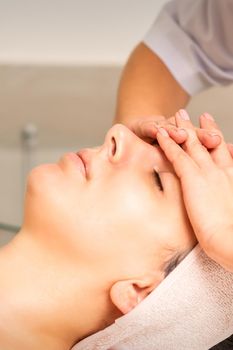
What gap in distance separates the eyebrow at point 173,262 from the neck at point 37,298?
10cm

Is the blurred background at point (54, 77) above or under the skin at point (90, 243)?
above

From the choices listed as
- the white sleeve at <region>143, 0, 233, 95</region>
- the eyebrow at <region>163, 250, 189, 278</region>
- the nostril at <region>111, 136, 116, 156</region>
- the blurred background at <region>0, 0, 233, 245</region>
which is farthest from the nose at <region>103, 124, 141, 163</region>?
the blurred background at <region>0, 0, 233, 245</region>

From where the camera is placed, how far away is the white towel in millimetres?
839

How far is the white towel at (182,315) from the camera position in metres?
0.84

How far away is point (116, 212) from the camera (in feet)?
2.84

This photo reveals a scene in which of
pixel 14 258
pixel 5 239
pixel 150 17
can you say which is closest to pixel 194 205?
pixel 14 258

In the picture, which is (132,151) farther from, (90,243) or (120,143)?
(90,243)

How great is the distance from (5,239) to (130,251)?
30 cm

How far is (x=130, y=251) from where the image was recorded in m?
0.87

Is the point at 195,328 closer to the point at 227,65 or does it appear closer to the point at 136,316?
the point at 136,316

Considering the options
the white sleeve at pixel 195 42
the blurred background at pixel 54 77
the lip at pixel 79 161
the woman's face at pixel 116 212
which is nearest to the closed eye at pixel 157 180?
the woman's face at pixel 116 212

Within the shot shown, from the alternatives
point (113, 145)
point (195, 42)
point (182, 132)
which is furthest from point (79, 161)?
point (195, 42)

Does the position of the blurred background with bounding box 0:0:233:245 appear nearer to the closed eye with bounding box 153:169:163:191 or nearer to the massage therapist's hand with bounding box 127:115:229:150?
the massage therapist's hand with bounding box 127:115:229:150

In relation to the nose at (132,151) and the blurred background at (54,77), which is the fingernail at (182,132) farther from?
the blurred background at (54,77)
